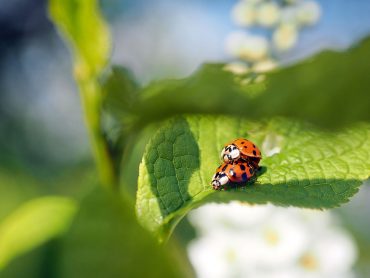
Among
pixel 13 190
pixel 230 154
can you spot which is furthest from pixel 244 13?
pixel 13 190

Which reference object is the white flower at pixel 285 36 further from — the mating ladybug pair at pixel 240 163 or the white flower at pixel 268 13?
the mating ladybug pair at pixel 240 163

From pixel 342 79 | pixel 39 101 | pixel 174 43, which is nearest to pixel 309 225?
pixel 342 79

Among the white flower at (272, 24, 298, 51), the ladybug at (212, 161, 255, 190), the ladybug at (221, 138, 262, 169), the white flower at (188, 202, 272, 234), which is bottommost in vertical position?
the white flower at (188, 202, 272, 234)

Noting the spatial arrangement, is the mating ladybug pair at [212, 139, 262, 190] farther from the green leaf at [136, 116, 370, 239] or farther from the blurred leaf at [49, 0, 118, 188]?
the blurred leaf at [49, 0, 118, 188]

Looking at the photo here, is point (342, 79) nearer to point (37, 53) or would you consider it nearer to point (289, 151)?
point (289, 151)

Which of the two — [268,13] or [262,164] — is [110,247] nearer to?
[262,164]

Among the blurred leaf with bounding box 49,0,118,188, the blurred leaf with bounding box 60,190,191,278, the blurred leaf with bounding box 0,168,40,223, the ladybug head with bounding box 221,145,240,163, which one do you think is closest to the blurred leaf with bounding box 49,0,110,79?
the blurred leaf with bounding box 49,0,118,188
